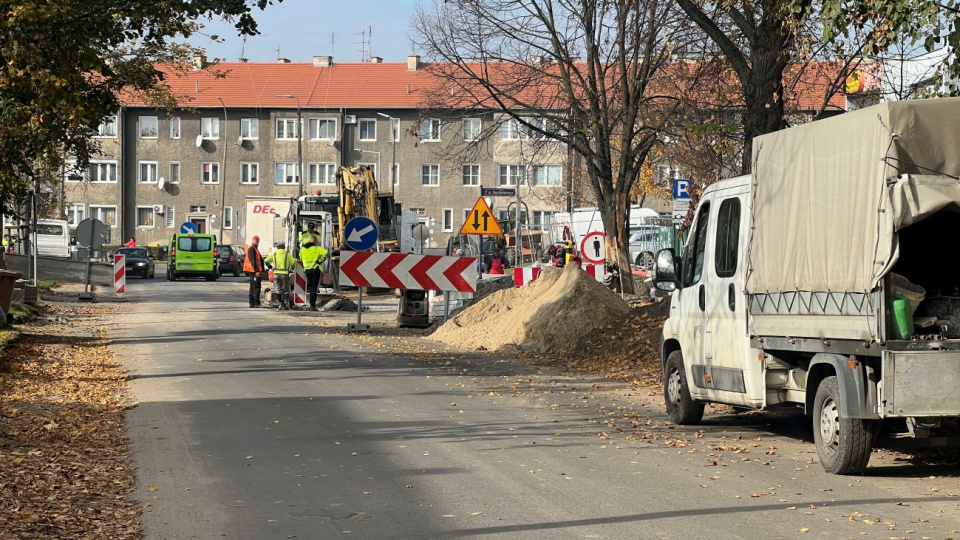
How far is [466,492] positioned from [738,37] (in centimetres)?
1489

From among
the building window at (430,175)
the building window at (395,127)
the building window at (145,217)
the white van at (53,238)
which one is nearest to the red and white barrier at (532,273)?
the white van at (53,238)

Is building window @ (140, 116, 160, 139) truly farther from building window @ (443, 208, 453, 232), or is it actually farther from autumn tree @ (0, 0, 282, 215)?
autumn tree @ (0, 0, 282, 215)

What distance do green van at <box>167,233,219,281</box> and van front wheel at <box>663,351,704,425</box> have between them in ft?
155

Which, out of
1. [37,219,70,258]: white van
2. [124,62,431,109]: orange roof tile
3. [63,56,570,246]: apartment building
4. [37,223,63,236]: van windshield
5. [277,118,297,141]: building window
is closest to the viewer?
[37,219,70,258]: white van

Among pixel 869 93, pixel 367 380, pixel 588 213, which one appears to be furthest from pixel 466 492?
pixel 588 213

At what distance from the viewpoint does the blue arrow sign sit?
2662 centimetres

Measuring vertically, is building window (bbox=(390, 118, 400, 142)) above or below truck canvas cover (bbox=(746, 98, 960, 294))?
above

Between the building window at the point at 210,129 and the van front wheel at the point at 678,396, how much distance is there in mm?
76015

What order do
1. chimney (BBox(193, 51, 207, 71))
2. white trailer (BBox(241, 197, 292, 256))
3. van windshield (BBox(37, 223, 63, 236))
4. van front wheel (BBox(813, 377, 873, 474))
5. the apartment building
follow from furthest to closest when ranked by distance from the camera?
the apartment building
van windshield (BBox(37, 223, 63, 236))
white trailer (BBox(241, 197, 292, 256))
chimney (BBox(193, 51, 207, 71))
van front wheel (BBox(813, 377, 873, 474))

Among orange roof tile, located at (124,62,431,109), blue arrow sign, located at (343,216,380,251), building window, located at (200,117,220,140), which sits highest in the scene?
orange roof tile, located at (124,62,431,109)

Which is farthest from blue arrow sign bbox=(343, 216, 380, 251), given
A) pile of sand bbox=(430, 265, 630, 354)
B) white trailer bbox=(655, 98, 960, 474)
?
white trailer bbox=(655, 98, 960, 474)

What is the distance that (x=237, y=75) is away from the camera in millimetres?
87062

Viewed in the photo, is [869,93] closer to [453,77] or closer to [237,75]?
[453,77]

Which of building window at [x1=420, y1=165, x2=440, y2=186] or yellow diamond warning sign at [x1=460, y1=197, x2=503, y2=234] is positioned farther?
building window at [x1=420, y1=165, x2=440, y2=186]
